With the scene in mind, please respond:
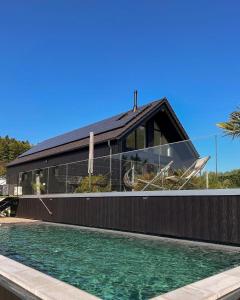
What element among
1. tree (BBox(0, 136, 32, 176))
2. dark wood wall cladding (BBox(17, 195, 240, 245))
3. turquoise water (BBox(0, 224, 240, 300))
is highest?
tree (BBox(0, 136, 32, 176))

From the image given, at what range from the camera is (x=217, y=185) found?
909cm

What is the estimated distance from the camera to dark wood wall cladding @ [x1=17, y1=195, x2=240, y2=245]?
8.55m

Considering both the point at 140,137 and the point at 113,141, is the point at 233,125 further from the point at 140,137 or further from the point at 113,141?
the point at 140,137

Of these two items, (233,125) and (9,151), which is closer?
(233,125)

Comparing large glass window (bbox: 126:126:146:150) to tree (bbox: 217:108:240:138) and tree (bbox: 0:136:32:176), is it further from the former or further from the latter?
tree (bbox: 0:136:32:176)

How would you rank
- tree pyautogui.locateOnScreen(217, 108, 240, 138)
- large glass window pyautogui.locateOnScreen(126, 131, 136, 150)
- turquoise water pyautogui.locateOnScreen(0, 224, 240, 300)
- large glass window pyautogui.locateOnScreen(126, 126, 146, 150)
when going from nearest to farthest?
1. turquoise water pyautogui.locateOnScreen(0, 224, 240, 300)
2. tree pyautogui.locateOnScreen(217, 108, 240, 138)
3. large glass window pyautogui.locateOnScreen(126, 131, 136, 150)
4. large glass window pyautogui.locateOnScreen(126, 126, 146, 150)

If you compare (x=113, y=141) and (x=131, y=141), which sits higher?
(x=131, y=141)

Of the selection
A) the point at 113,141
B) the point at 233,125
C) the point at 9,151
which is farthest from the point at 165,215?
the point at 9,151

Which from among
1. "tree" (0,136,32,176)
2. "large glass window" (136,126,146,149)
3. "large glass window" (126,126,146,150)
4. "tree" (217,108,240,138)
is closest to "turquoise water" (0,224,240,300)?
"tree" (217,108,240,138)

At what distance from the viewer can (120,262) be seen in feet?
22.1

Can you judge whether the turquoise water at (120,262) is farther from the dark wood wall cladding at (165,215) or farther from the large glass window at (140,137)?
the large glass window at (140,137)

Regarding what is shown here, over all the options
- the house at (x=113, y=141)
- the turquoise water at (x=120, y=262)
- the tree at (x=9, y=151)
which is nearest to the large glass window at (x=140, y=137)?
the house at (x=113, y=141)

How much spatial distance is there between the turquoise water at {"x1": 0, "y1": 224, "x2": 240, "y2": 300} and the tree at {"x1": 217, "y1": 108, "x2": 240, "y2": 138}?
307cm

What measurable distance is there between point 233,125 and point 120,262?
4.87m
